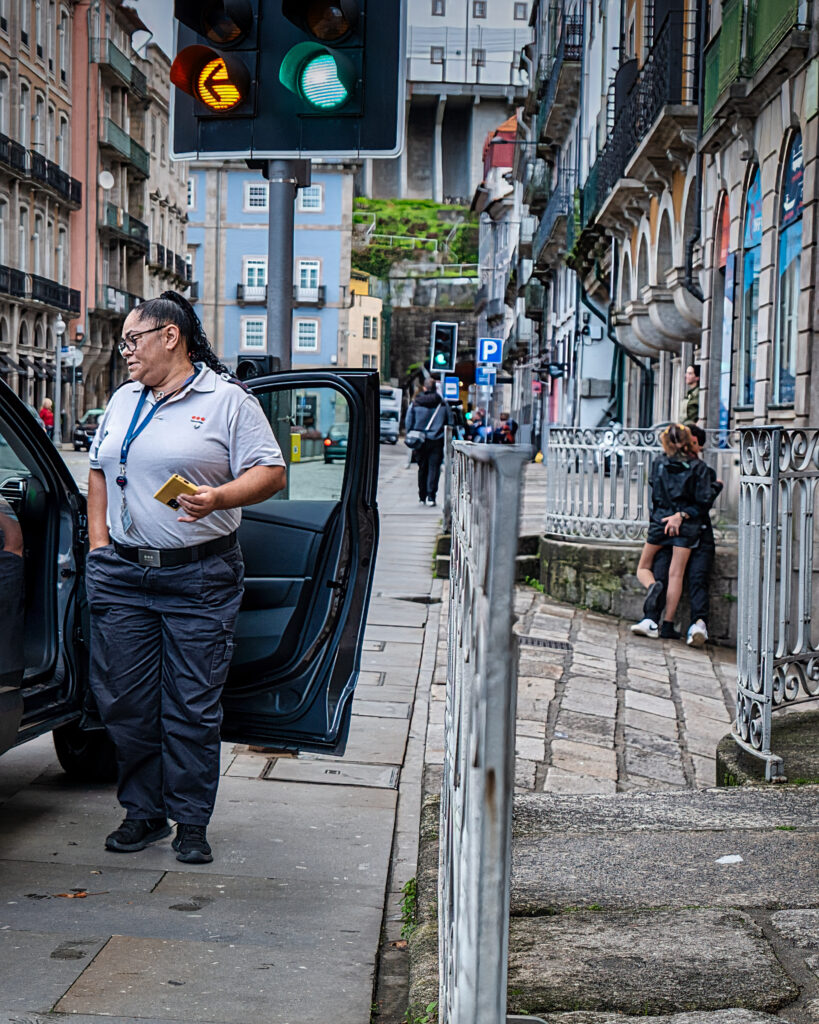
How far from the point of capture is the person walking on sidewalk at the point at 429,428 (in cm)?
2075

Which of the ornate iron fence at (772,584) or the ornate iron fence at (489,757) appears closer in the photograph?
the ornate iron fence at (489,757)

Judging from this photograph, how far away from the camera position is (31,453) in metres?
5.22

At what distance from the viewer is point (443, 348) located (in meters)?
24.4

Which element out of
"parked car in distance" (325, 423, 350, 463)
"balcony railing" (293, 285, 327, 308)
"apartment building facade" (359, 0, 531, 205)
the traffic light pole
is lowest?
"parked car in distance" (325, 423, 350, 463)

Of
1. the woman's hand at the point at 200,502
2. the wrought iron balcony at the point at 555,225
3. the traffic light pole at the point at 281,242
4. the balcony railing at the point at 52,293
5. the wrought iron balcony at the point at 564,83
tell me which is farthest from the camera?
the balcony railing at the point at 52,293

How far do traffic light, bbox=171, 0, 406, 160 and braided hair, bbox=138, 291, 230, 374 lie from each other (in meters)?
1.36

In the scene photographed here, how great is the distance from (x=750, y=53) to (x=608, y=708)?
30.7 ft

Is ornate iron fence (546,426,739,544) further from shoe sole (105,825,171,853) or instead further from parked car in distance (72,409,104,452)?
parked car in distance (72,409,104,452)

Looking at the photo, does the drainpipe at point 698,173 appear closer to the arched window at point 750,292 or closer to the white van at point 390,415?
the arched window at point 750,292

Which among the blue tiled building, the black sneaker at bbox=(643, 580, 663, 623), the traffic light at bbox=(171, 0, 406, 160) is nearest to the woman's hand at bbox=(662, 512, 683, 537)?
the black sneaker at bbox=(643, 580, 663, 623)

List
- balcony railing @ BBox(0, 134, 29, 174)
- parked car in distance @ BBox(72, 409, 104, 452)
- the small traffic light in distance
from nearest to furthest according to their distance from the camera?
1. the small traffic light in distance
2. parked car in distance @ BBox(72, 409, 104, 452)
3. balcony railing @ BBox(0, 134, 29, 174)

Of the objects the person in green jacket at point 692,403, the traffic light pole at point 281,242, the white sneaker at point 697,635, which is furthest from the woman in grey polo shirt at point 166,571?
the person in green jacket at point 692,403

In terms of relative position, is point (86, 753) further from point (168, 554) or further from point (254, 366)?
point (254, 366)

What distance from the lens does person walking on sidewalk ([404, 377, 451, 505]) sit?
2075 cm
